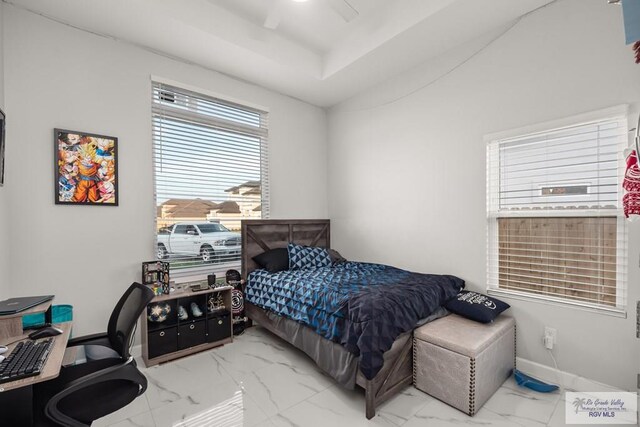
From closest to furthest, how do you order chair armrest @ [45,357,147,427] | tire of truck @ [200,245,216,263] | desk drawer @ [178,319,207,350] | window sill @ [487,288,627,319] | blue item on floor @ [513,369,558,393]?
chair armrest @ [45,357,147,427], window sill @ [487,288,627,319], blue item on floor @ [513,369,558,393], desk drawer @ [178,319,207,350], tire of truck @ [200,245,216,263]

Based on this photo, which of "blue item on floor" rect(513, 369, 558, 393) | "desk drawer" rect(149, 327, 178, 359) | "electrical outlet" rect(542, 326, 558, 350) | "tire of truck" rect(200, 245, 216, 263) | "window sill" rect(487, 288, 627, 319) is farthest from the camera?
"tire of truck" rect(200, 245, 216, 263)

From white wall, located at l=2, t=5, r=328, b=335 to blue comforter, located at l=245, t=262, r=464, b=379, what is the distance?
1.39 meters

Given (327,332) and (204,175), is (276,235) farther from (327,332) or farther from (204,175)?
(327,332)

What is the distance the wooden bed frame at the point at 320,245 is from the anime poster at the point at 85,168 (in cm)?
144

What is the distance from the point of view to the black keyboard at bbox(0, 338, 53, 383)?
1.11 m

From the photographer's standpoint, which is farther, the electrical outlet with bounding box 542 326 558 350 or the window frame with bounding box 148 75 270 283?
the window frame with bounding box 148 75 270 283

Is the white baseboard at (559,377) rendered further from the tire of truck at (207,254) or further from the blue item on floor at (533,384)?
the tire of truck at (207,254)

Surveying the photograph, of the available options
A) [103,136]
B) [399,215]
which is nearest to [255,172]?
[103,136]

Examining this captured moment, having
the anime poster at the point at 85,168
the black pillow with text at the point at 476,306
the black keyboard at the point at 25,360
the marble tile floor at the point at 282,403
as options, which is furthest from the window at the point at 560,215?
the anime poster at the point at 85,168

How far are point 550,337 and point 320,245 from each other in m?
2.80

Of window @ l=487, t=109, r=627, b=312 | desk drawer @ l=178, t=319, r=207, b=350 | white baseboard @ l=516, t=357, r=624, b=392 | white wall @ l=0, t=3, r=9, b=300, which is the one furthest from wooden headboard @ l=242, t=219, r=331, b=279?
white baseboard @ l=516, t=357, r=624, b=392

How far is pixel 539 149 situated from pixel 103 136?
3857 millimetres

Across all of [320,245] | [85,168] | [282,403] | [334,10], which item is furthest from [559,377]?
[85,168]

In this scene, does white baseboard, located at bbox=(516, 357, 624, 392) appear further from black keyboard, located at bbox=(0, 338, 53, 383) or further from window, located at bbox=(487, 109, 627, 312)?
black keyboard, located at bbox=(0, 338, 53, 383)
